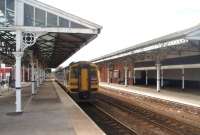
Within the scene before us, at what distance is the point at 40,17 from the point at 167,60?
77.9ft

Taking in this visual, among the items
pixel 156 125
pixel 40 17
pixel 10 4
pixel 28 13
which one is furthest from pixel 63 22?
pixel 156 125

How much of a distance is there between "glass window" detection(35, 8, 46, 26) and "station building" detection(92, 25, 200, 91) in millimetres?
7739

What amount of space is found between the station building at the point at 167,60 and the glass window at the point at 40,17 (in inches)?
305

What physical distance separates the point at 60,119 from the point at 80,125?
171 cm

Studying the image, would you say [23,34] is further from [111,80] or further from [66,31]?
[111,80]

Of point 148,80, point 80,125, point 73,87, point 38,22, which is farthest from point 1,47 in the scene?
point 148,80

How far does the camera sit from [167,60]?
133 ft

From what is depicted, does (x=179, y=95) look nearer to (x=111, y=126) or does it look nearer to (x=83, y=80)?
(x=83, y=80)

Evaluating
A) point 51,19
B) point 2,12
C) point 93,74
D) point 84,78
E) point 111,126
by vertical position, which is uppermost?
point 2,12

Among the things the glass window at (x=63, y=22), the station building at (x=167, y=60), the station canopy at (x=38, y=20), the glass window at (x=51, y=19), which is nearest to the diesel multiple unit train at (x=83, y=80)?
the station building at (x=167, y=60)

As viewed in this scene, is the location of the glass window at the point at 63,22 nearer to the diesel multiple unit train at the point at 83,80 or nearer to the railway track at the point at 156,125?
the railway track at the point at 156,125

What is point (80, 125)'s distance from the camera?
45.4 ft

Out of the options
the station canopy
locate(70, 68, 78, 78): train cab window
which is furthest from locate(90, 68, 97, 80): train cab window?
the station canopy

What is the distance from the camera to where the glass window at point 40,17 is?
61.0 feet
